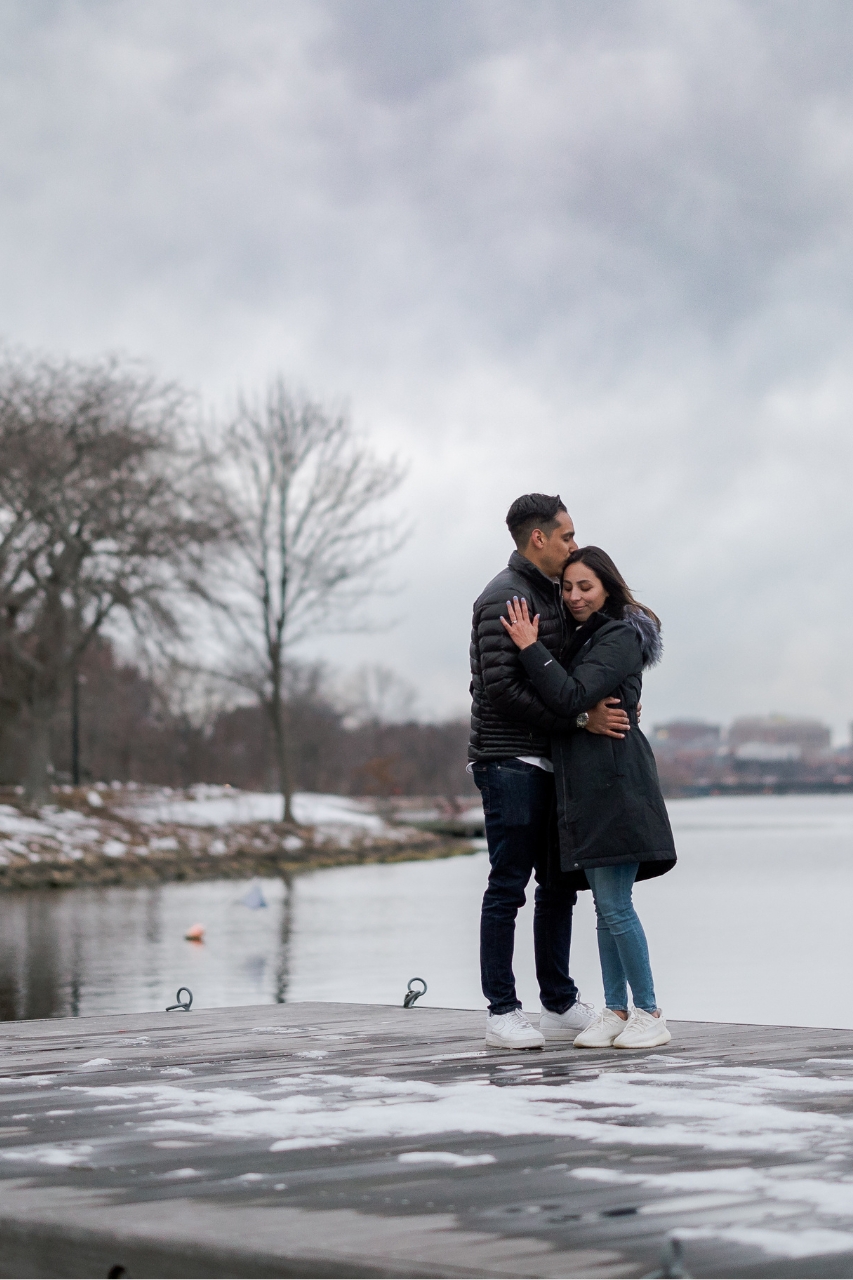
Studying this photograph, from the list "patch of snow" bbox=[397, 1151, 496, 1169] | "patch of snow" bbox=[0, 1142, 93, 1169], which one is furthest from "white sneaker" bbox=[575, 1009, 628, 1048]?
"patch of snow" bbox=[0, 1142, 93, 1169]

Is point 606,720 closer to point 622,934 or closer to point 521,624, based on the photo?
point 521,624

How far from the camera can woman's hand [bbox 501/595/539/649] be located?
5.49 m

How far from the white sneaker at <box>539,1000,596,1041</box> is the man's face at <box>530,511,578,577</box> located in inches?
65.0

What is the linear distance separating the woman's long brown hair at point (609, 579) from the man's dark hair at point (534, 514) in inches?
6.2

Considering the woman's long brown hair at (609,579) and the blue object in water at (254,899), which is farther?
the blue object in water at (254,899)

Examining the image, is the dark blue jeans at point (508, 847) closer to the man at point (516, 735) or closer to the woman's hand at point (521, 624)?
the man at point (516, 735)

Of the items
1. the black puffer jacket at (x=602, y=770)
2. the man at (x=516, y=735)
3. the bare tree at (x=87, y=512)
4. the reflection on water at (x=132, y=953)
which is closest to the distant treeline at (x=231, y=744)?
the bare tree at (x=87, y=512)

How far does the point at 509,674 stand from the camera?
5.54m

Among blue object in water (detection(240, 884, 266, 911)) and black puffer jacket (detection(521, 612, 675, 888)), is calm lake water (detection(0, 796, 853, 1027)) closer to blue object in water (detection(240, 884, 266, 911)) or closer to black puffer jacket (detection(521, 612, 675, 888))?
blue object in water (detection(240, 884, 266, 911))

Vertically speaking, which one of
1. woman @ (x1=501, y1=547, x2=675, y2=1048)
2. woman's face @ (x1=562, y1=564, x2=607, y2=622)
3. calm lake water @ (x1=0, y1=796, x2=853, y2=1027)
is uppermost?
woman's face @ (x1=562, y1=564, x2=607, y2=622)

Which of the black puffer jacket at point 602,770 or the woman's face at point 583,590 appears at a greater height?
the woman's face at point 583,590

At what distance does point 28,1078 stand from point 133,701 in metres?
65.3

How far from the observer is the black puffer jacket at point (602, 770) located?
17.8ft

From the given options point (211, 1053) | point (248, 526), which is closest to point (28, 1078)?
point (211, 1053)
